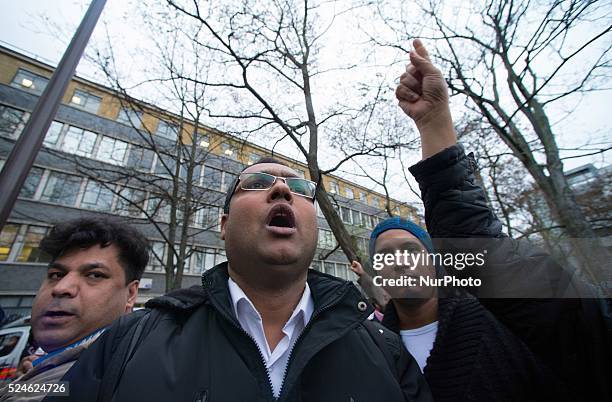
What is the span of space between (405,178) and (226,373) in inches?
361

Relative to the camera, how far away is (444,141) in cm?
129

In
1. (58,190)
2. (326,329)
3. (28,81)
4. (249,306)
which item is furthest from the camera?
(58,190)

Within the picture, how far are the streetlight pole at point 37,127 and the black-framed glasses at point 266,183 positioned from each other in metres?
1.36

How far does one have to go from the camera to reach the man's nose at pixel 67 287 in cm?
179

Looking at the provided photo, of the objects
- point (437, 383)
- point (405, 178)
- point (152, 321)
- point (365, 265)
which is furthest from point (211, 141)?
point (437, 383)

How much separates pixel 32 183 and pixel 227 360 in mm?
20069

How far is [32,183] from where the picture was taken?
14086mm

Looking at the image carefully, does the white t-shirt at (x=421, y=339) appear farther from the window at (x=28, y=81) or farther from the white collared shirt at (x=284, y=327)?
the window at (x=28, y=81)

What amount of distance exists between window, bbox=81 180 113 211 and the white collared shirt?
57.2 feet

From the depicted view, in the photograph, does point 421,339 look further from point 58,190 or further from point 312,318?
point 58,190

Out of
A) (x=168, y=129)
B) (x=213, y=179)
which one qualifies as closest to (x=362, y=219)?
(x=213, y=179)

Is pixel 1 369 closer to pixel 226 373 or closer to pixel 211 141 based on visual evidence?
pixel 211 141

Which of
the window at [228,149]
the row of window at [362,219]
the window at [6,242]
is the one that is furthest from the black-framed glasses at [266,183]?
the window at [6,242]

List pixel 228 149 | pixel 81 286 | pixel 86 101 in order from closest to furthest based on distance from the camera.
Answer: pixel 81 286 < pixel 228 149 < pixel 86 101
